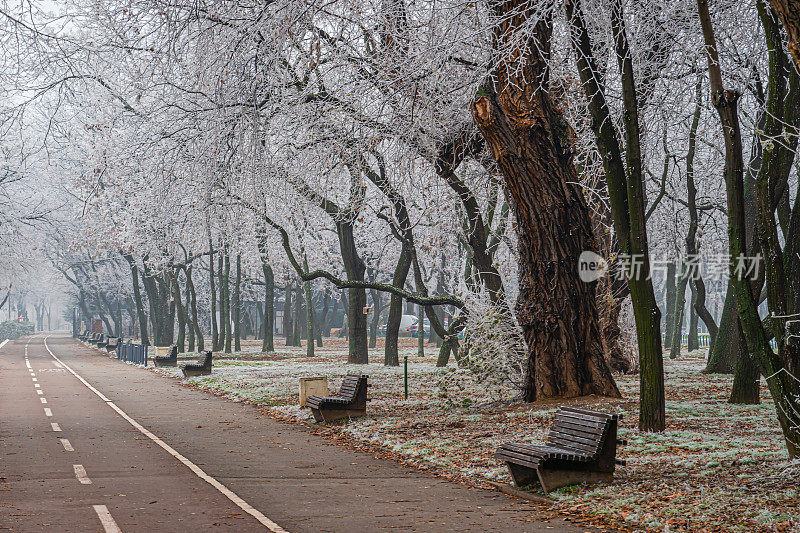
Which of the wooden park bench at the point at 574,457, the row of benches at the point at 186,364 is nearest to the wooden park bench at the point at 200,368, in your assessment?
the row of benches at the point at 186,364

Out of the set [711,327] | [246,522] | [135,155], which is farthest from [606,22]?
[711,327]

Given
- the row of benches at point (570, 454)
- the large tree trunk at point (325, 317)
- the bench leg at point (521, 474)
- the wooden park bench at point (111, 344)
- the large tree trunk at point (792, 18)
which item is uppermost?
the large tree trunk at point (792, 18)

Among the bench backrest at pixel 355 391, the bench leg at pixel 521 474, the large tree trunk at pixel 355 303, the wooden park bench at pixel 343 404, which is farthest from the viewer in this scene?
the large tree trunk at pixel 355 303

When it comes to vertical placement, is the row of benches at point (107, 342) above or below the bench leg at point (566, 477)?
above

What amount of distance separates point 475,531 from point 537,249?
7.71 meters

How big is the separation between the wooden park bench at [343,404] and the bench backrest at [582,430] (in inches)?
243

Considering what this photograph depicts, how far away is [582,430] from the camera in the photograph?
9266mm

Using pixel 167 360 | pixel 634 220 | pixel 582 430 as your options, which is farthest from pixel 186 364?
pixel 582 430

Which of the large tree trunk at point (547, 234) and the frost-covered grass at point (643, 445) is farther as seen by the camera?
the large tree trunk at point (547, 234)

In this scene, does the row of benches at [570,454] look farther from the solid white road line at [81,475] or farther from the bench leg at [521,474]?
the solid white road line at [81,475]

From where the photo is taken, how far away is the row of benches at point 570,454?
8.77m

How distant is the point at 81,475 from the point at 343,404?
5.81 meters

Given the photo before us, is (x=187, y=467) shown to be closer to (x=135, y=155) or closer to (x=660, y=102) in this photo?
(x=660, y=102)

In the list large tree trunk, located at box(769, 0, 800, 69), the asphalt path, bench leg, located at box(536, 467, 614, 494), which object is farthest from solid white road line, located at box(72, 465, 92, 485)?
large tree trunk, located at box(769, 0, 800, 69)
